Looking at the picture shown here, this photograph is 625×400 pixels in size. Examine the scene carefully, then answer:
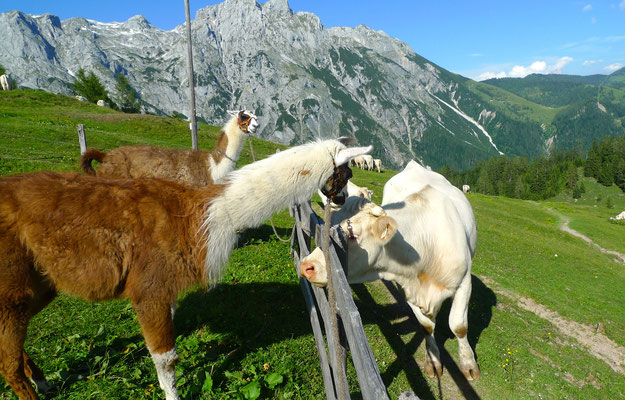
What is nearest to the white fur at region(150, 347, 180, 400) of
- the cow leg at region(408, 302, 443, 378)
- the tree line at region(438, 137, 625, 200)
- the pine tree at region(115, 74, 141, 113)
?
the cow leg at region(408, 302, 443, 378)

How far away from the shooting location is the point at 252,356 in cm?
436

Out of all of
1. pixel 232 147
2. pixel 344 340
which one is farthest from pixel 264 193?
pixel 232 147

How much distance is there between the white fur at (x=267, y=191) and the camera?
3.27 meters

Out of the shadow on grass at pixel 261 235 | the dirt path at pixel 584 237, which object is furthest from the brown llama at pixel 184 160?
the dirt path at pixel 584 237

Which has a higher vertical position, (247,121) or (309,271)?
(247,121)

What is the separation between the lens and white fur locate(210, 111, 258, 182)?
313 inches

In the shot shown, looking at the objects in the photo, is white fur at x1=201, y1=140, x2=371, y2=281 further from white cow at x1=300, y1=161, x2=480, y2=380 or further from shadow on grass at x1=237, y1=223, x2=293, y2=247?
shadow on grass at x1=237, y1=223, x2=293, y2=247

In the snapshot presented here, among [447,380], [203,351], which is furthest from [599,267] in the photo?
[203,351]

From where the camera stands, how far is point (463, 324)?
16.5 feet

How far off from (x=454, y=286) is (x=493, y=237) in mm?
12504

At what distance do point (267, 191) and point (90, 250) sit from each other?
1728mm

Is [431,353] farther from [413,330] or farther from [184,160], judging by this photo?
[184,160]

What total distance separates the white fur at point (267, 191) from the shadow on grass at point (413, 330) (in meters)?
3.23

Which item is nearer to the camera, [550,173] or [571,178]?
[571,178]
